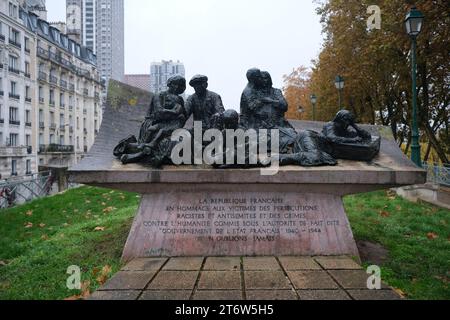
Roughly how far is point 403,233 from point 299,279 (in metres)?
4.03

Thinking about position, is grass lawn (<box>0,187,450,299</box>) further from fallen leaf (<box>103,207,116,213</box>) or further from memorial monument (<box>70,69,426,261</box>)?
memorial monument (<box>70,69,426,261</box>)

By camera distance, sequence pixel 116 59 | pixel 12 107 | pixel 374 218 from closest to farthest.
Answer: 1. pixel 374 218
2. pixel 12 107
3. pixel 116 59

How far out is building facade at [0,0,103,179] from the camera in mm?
34594

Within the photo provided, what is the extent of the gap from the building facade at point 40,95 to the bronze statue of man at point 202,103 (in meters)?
31.7

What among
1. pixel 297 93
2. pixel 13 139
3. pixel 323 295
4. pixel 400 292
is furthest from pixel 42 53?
pixel 400 292

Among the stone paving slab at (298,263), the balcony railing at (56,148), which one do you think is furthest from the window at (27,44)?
the stone paving slab at (298,263)

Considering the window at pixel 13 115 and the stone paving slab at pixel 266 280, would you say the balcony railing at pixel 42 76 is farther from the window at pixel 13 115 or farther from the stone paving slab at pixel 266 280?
the stone paving slab at pixel 266 280

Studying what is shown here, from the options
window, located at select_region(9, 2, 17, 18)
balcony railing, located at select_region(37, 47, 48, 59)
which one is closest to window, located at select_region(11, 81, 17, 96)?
balcony railing, located at select_region(37, 47, 48, 59)

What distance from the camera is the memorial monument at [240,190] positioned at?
5934mm

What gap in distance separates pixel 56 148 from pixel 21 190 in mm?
29367

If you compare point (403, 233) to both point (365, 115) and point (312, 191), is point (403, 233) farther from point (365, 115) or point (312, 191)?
point (365, 115)

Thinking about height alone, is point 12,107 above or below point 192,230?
above

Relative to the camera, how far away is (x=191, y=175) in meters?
5.91
